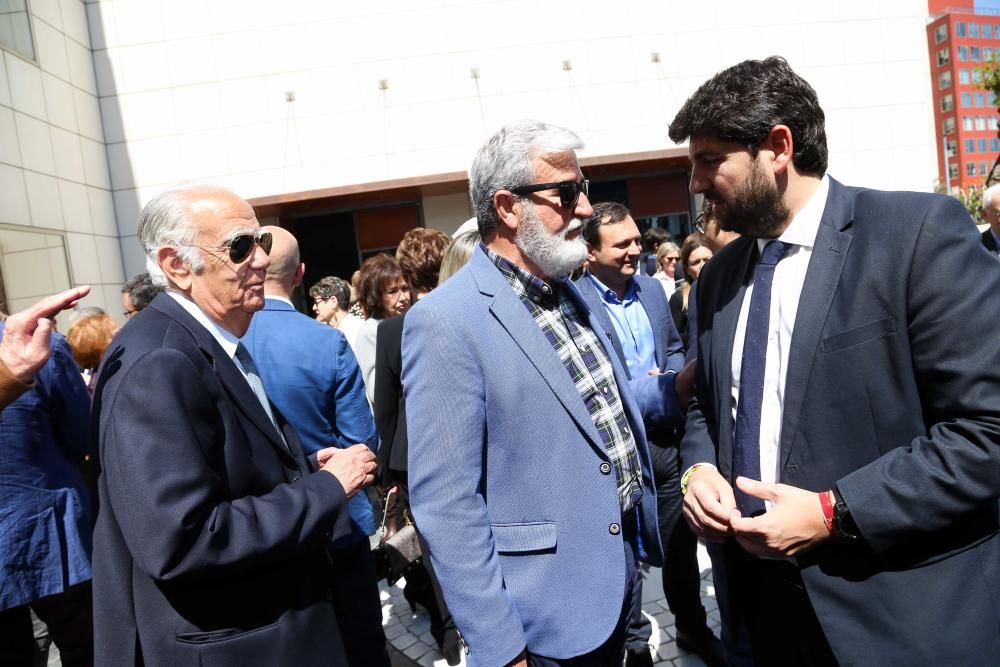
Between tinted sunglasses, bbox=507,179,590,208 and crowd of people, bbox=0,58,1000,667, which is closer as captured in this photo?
crowd of people, bbox=0,58,1000,667

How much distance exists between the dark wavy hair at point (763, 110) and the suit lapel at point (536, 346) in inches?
27.7

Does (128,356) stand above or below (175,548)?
above

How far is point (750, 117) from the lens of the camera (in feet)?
5.24

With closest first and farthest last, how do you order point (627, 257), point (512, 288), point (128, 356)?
point (128, 356), point (512, 288), point (627, 257)

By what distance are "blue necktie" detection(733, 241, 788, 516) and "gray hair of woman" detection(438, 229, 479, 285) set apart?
1641mm

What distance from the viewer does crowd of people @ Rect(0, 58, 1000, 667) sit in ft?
4.72

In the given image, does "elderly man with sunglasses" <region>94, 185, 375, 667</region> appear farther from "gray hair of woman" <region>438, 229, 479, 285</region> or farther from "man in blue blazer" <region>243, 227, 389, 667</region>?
"gray hair of woman" <region>438, 229, 479, 285</region>

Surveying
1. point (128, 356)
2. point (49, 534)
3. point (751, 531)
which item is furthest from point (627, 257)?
point (49, 534)

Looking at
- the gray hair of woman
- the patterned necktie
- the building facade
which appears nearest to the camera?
the patterned necktie

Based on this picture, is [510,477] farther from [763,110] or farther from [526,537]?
[763,110]

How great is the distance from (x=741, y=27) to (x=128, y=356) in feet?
49.4

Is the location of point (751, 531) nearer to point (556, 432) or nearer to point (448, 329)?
point (556, 432)

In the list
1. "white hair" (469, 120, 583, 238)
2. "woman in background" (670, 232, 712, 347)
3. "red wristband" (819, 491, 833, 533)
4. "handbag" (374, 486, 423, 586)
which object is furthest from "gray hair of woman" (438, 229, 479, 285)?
"woman in background" (670, 232, 712, 347)

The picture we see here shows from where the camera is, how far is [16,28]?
10.2 meters
